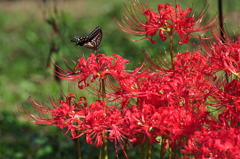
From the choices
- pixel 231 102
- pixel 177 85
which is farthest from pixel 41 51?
pixel 231 102

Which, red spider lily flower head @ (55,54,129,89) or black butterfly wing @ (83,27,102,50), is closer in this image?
red spider lily flower head @ (55,54,129,89)

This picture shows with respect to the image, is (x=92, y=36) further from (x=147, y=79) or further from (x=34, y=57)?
(x=34, y=57)

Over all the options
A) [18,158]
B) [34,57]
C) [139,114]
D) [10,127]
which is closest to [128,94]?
[139,114]

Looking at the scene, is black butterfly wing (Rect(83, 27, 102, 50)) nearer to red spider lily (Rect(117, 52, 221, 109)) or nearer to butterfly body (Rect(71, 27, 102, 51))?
butterfly body (Rect(71, 27, 102, 51))

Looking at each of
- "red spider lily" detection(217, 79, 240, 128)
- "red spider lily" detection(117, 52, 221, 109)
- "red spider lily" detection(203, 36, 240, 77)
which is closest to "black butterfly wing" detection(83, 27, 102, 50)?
"red spider lily" detection(117, 52, 221, 109)

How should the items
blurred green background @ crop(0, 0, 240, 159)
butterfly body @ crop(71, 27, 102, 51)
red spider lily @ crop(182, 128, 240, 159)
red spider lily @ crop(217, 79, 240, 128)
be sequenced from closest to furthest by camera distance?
red spider lily @ crop(182, 128, 240, 159) → red spider lily @ crop(217, 79, 240, 128) → butterfly body @ crop(71, 27, 102, 51) → blurred green background @ crop(0, 0, 240, 159)

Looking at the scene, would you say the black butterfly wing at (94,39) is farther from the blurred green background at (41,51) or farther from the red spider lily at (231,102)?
the red spider lily at (231,102)
